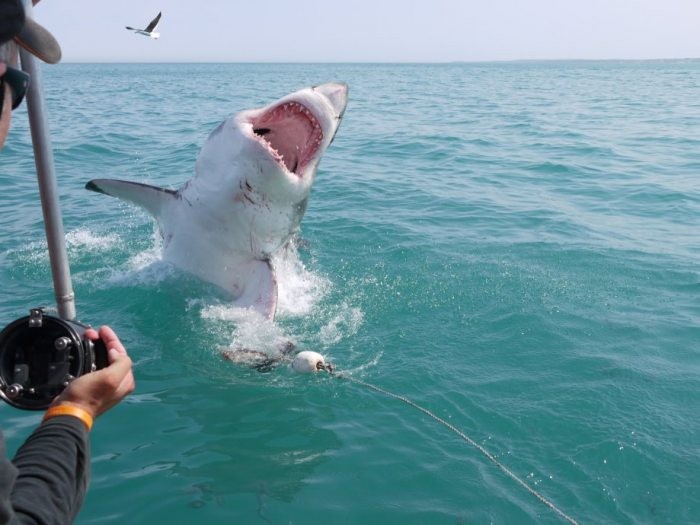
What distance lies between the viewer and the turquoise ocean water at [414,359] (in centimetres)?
397

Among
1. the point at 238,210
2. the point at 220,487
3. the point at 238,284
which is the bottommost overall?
the point at 220,487

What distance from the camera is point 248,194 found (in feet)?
18.3

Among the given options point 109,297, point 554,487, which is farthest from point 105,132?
point 554,487

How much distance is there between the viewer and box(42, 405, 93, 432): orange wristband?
189 centimetres

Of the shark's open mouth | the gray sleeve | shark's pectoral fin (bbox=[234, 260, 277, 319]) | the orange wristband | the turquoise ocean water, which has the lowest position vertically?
the turquoise ocean water

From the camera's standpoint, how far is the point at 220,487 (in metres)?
3.92

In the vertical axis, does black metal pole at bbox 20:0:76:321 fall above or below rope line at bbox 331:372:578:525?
above

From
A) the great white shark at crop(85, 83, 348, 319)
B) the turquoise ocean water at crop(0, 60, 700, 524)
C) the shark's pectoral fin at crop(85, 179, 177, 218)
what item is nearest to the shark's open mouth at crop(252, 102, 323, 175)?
the great white shark at crop(85, 83, 348, 319)

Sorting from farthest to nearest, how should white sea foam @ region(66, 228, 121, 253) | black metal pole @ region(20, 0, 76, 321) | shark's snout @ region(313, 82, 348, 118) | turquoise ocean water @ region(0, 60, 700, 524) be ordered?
white sea foam @ region(66, 228, 121, 253)
shark's snout @ region(313, 82, 348, 118)
turquoise ocean water @ region(0, 60, 700, 524)
black metal pole @ region(20, 0, 76, 321)

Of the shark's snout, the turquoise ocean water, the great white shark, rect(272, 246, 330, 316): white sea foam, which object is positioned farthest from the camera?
rect(272, 246, 330, 316): white sea foam

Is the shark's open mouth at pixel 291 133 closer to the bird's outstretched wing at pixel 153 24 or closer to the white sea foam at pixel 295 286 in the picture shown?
the white sea foam at pixel 295 286

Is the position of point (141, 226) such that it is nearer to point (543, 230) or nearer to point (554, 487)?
point (543, 230)

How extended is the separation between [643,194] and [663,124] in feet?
38.0

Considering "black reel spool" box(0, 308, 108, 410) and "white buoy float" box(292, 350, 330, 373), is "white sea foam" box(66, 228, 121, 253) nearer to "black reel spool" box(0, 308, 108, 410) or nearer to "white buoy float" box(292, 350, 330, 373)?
"white buoy float" box(292, 350, 330, 373)
